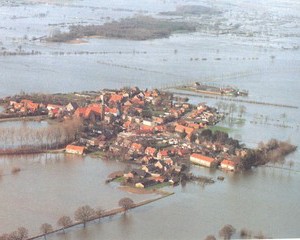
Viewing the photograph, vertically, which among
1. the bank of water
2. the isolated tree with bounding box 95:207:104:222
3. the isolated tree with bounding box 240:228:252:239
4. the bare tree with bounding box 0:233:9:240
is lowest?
the isolated tree with bounding box 240:228:252:239

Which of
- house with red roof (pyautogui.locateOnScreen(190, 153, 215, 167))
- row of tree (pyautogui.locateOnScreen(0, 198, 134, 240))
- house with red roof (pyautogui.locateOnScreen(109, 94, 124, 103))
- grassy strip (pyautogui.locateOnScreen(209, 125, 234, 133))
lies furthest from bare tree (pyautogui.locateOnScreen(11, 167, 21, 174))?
house with red roof (pyautogui.locateOnScreen(109, 94, 124, 103))

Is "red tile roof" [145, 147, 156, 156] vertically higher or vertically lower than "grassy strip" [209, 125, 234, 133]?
lower

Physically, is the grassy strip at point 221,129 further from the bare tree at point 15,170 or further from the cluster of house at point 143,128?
the bare tree at point 15,170

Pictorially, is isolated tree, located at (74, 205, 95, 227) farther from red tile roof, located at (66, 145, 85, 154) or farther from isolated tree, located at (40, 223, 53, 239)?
red tile roof, located at (66, 145, 85, 154)

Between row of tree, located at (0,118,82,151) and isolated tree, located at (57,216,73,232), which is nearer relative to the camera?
isolated tree, located at (57,216,73,232)

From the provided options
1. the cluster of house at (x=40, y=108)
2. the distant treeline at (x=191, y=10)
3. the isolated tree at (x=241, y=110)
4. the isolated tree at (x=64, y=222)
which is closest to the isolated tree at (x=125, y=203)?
the isolated tree at (x=64, y=222)

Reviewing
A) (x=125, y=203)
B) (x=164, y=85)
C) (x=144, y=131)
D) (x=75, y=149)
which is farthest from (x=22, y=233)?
(x=164, y=85)

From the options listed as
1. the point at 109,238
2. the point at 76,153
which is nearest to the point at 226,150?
the point at 76,153
